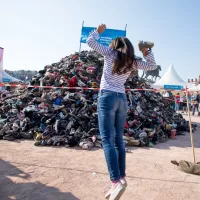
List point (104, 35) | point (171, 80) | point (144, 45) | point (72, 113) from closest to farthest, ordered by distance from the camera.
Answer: point (144, 45), point (72, 113), point (104, 35), point (171, 80)

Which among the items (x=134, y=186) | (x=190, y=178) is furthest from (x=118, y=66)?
(x=190, y=178)

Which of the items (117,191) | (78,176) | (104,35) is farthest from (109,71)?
(104,35)

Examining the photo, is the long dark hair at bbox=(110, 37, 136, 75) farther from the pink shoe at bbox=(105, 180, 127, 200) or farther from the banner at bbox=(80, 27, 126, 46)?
the banner at bbox=(80, 27, 126, 46)

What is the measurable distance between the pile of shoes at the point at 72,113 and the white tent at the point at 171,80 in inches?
572

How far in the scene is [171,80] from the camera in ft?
78.9

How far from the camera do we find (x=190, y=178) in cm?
351

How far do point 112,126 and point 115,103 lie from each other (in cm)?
26

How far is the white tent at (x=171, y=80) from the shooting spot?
2342 centimetres

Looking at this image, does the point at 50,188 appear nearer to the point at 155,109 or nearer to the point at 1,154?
the point at 1,154

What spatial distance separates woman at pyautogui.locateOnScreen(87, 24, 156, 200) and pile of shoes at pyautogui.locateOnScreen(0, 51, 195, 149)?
2853mm

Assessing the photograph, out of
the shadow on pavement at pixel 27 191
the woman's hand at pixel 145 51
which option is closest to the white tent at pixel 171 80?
the woman's hand at pixel 145 51

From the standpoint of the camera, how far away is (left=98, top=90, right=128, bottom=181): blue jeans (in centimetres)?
226

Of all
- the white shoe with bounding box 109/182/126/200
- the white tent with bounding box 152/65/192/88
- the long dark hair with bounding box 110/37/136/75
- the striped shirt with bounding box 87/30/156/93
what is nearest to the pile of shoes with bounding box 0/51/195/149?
the white shoe with bounding box 109/182/126/200

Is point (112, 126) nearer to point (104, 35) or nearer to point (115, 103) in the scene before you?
point (115, 103)
